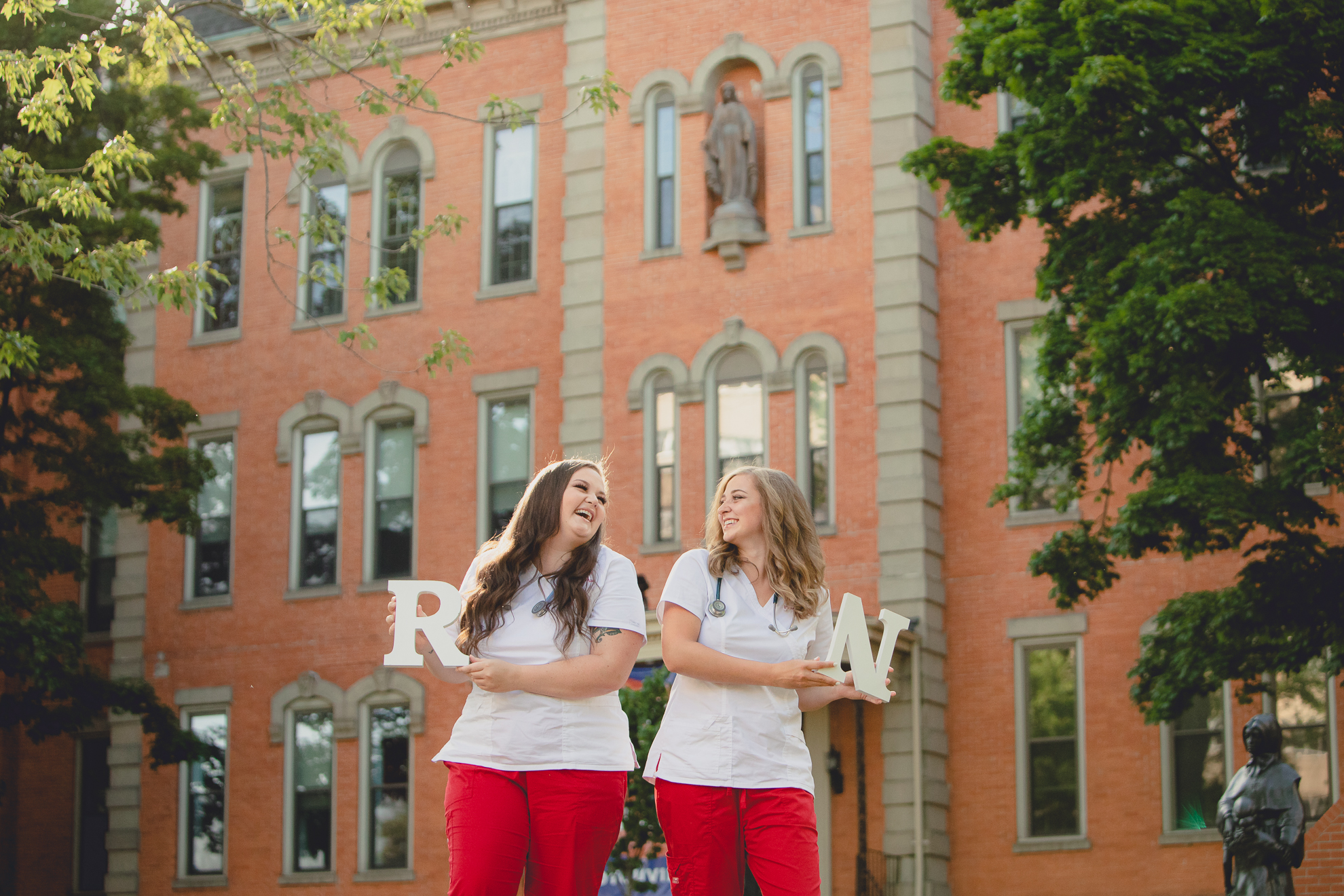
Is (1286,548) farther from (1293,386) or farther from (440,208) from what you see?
(440,208)

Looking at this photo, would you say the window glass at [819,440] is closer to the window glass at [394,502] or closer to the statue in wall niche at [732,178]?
the statue in wall niche at [732,178]

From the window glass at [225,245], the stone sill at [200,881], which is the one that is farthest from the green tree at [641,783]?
the window glass at [225,245]

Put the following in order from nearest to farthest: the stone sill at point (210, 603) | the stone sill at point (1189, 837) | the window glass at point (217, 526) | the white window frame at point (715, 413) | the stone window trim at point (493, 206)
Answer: the stone sill at point (1189, 837), the white window frame at point (715, 413), the stone window trim at point (493, 206), the stone sill at point (210, 603), the window glass at point (217, 526)

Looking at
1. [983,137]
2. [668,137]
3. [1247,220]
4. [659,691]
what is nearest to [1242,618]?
[1247,220]

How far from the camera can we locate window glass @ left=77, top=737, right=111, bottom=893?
2408 cm

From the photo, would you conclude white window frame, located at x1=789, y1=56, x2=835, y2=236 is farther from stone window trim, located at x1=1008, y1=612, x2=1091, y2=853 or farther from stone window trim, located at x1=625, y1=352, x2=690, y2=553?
stone window trim, located at x1=1008, y1=612, x2=1091, y2=853

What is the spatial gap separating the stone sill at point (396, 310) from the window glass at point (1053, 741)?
960cm

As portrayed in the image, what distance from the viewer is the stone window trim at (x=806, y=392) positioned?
2005 cm

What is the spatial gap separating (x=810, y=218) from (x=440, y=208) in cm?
554

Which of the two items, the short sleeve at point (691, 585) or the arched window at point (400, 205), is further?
the arched window at point (400, 205)

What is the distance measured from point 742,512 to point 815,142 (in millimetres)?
15921

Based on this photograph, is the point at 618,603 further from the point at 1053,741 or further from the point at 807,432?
the point at 807,432

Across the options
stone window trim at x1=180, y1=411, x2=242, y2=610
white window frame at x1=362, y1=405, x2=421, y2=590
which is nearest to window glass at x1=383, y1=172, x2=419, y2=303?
white window frame at x1=362, y1=405, x2=421, y2=590

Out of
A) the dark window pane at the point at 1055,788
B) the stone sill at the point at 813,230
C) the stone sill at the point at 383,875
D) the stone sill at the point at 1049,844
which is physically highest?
the stone sill at the point at 813,230
